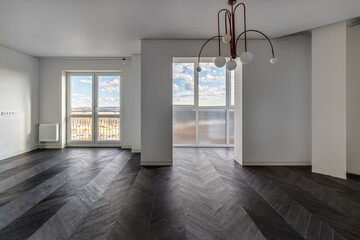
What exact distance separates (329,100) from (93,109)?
6.21m

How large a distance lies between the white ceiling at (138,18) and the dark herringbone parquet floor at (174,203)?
281 cm

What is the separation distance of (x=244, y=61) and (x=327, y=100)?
2435 millimetres

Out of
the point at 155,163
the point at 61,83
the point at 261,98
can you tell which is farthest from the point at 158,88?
the point at 61,83

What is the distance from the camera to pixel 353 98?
3.64m

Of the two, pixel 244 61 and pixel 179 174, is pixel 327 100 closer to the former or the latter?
pixel 244 61

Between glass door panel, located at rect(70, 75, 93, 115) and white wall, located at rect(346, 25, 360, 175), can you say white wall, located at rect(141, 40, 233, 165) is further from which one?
glass door panel, located at rect(70, 75, 93, 115)

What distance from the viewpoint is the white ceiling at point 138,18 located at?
2.88m

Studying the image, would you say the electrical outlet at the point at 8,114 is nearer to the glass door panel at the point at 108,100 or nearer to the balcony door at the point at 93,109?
the balcony door at the point at 93,109

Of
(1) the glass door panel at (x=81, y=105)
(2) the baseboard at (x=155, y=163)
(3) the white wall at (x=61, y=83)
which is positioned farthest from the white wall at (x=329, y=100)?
(1) the glass door panel at (x=81, y=105)

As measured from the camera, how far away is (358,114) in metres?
3.61

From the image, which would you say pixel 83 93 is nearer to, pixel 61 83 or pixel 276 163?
pixel 61 83

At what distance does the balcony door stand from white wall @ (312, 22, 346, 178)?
5.27m

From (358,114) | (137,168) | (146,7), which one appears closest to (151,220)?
(137,168)

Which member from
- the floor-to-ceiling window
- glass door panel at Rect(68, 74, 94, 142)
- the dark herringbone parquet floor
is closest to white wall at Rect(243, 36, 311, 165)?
the dark herringbone parquet floor
